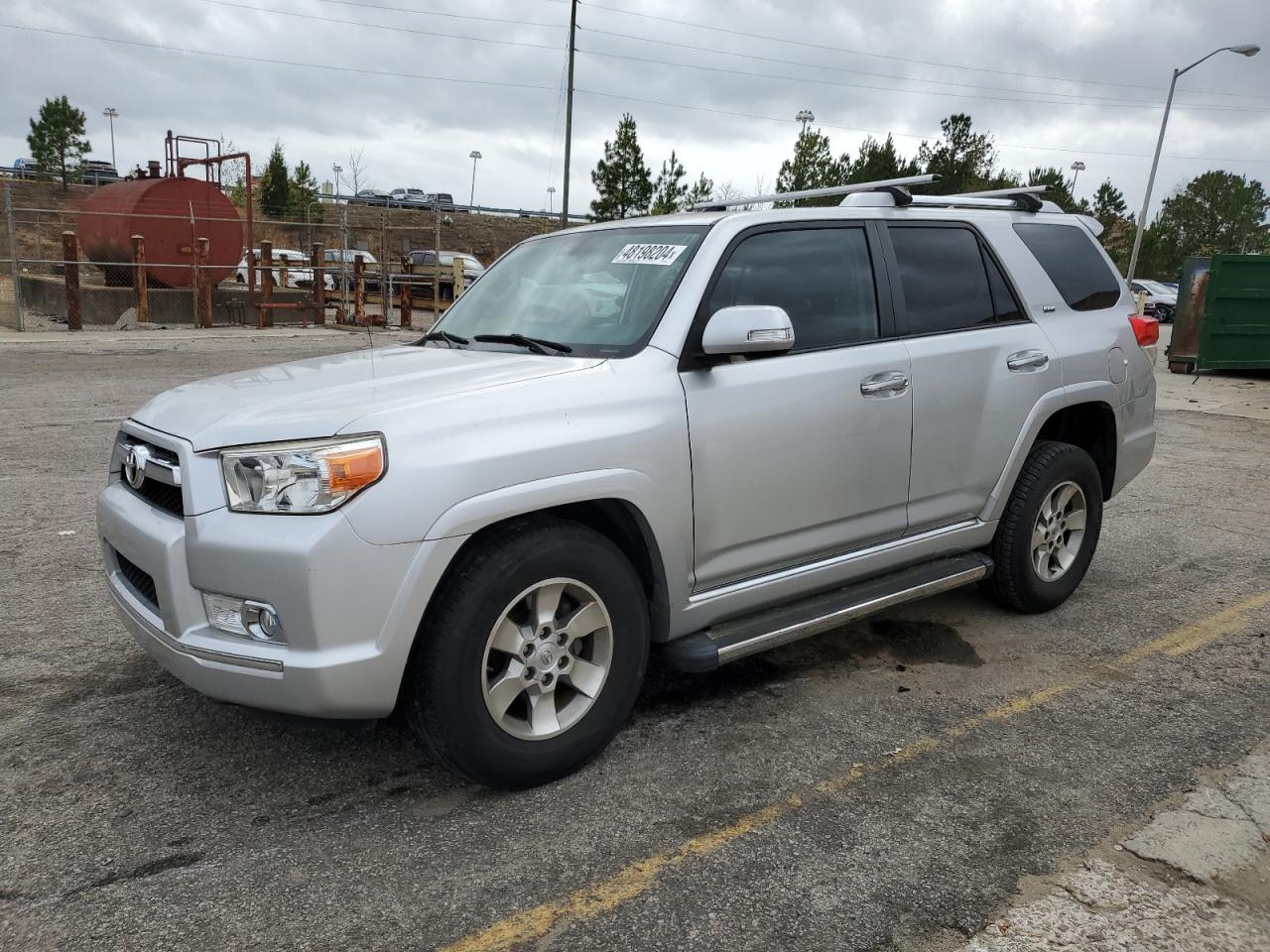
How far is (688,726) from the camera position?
11.7ft

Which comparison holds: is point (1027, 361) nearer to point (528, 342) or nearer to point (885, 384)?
point (885, 384)

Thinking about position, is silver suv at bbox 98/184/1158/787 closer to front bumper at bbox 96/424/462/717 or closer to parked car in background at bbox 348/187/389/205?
front bumper at bbox 96/424/462/717

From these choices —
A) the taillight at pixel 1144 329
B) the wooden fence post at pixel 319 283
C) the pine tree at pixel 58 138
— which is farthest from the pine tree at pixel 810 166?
the pine tree at pixel 58 138

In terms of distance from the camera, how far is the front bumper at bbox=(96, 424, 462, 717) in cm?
264

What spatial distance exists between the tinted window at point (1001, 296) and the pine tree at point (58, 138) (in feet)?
224

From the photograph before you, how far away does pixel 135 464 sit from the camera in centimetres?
317

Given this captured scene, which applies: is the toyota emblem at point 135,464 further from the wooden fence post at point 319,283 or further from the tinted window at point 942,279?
the wooden fence post at point 319,283

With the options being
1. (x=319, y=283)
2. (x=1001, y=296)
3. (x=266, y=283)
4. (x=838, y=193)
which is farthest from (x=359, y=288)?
(x=1001, y=296)

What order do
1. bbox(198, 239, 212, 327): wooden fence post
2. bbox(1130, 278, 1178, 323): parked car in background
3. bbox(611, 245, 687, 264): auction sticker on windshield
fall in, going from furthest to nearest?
bbox(1130, 278, 1178, 323): parked car in background → bbox(198, 239, 212, 327): wooden fence post → bbox(611, 245, 687, 264): auction sticker on windshield

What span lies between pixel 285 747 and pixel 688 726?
1.38m

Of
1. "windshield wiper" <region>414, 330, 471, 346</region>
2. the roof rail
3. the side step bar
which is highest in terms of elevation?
the roof rail

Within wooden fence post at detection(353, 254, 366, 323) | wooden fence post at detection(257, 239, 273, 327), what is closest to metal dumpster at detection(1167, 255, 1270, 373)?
wooden fence post at detection(353, 254, 366, 323)

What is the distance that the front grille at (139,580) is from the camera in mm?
3021

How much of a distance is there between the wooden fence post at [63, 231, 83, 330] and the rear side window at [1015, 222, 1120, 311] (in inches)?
699
